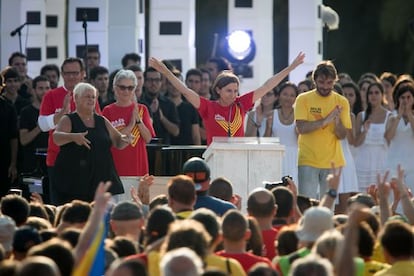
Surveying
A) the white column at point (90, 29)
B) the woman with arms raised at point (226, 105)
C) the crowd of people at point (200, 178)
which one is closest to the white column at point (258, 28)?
the crowd of people at point (200, 178)

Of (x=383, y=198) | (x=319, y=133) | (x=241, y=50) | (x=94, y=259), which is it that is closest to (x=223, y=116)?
(x=319, y=133)

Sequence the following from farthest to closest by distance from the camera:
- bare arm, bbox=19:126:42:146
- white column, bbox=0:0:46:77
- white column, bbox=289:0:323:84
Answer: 1. white column, bbox=289:0:323:84
2. white column, bbox=0:0:46:77
3. bare arm, bbox=19:126:42:146

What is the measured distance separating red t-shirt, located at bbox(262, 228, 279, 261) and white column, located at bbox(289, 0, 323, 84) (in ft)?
39.6

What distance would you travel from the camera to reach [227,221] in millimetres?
11516

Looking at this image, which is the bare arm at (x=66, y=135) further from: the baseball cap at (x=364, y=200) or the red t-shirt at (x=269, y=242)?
the red t-shirt at (x=269, y=242)

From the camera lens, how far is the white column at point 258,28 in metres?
24.4

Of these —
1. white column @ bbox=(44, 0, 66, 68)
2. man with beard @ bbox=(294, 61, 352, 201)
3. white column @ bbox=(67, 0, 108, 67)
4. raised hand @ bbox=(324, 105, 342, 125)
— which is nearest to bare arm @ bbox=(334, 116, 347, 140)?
man with beard @ bbox=(294, 61, 352, 201)

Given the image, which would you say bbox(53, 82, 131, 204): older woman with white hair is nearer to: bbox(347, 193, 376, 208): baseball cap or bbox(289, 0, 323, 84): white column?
bbox(347, 193, 376, 208): baseball cap

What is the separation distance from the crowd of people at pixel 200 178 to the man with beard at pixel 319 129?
0.01 metres

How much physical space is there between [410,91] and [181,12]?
20.4 ft

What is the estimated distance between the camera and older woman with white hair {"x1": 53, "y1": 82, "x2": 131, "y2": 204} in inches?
640

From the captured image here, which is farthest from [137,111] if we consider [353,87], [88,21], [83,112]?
[88,21]

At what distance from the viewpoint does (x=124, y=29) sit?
2411 centimetres

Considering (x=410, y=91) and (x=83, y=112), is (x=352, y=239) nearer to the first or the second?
(x=83, y=112)
